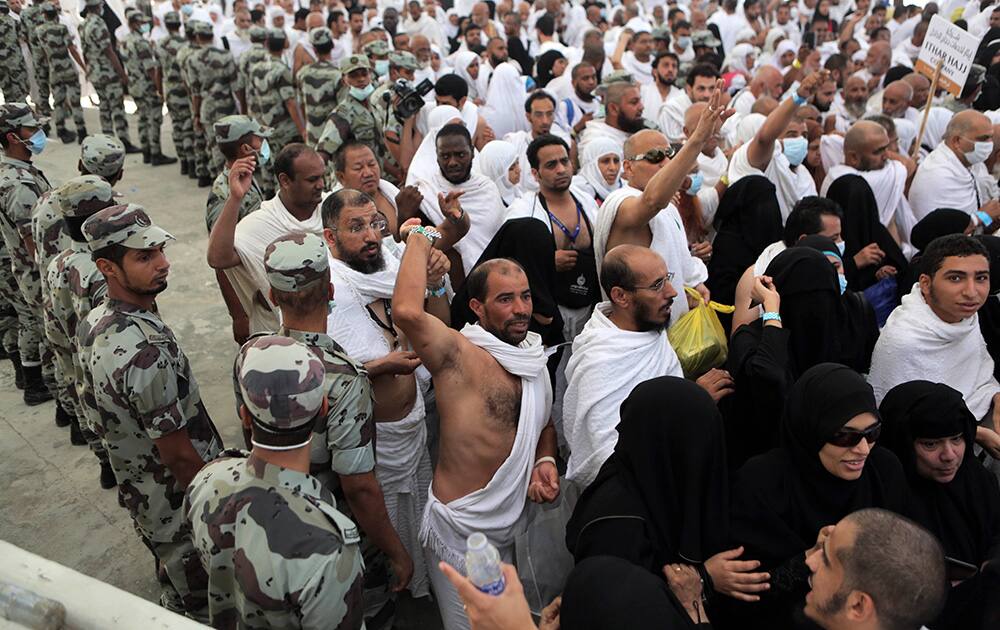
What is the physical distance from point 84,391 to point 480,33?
369 inches

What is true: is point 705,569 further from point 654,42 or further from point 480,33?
point 480,33

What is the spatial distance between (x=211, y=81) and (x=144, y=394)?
7117 mm

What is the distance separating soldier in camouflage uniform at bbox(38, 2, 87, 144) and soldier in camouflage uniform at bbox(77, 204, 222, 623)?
834 centimetres

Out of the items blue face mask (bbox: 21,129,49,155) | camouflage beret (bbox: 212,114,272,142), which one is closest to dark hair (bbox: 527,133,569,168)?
camouflage beret (bbox: 212,114,272,142)

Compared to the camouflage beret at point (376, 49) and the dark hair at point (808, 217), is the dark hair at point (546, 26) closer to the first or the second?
the camouflage beret at point (376, 49)

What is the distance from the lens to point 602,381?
9.50 ft

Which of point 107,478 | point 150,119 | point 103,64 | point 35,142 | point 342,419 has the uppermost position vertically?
point 35,142

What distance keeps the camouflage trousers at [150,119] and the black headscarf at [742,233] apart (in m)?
8.42

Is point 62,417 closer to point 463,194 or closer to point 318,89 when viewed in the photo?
point 463,194

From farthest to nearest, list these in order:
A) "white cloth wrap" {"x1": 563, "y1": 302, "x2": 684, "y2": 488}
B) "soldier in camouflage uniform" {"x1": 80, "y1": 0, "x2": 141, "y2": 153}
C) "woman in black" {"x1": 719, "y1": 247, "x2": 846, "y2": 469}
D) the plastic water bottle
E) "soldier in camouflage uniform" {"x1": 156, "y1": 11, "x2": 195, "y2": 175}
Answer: "soldier in camouflage uniform" {"x1": 80, "y1": 0, "x2": 141, "y2": 153} < "soldier in camouflage uniform" {"x1": 156, "y1": 11, "x2": 195, "y2": 175} < "woman in black" {"x1": 719, "y1": 247, "x2": 846, "y2": 469} < "white cloth wrap" {"x1": 563, "y1": 302, "x2": 684, "y2": 488} < the plastic water bottle

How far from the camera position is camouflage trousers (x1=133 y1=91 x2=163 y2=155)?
9.83m

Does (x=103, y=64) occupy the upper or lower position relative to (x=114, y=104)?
upper

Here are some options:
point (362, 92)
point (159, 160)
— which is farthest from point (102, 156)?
point (159, 160)

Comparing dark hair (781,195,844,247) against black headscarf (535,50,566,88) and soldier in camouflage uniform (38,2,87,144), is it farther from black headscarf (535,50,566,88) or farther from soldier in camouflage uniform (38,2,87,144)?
soldier in camouflage uniform (38,2,87,144)
